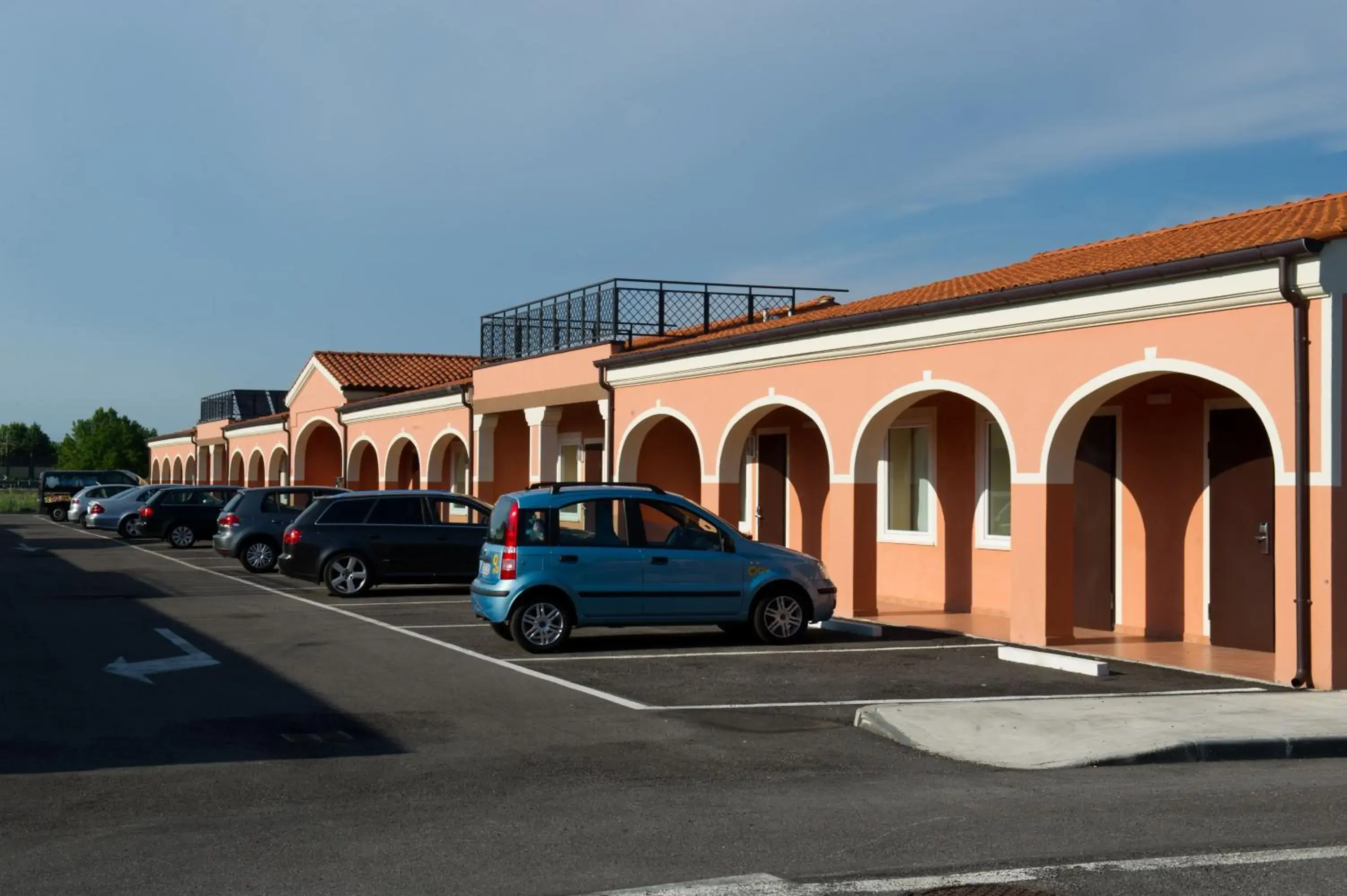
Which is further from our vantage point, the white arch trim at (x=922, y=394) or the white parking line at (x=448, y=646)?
the white arch trim at (x=922, y=394)

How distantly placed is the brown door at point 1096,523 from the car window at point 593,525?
204 inches

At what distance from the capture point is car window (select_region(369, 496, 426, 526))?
20.5 meters

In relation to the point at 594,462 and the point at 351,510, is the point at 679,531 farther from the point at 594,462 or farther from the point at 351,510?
the point at 594,462

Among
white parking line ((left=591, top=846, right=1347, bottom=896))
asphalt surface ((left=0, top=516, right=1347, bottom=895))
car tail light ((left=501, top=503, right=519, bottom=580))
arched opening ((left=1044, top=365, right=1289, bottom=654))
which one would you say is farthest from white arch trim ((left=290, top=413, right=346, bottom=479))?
white parking line ((left=591, top=846, right=1347, bottom=896))

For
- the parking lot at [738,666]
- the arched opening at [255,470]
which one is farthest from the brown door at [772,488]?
the arched opening at [255,470]

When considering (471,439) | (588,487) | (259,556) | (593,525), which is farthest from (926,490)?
(259,556)

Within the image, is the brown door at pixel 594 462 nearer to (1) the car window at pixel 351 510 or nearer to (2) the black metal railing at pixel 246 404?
(1) the car window at pixel 351 510

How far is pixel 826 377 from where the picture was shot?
17.4 metres

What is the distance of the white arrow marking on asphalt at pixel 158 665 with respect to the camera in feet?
39.9

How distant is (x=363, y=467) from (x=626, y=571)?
28.3 metres

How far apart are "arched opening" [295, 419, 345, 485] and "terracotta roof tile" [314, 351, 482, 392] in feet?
8.73

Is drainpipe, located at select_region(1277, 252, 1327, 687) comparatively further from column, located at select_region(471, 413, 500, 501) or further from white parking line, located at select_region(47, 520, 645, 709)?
column, located at select_region(471, 413, 500, 501)

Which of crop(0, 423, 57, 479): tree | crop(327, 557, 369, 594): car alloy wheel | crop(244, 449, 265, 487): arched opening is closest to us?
crop(327, 557, 369, 594): car alloy wheel

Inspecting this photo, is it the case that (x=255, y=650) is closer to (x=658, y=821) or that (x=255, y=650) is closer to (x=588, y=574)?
(x=588, y=574)
